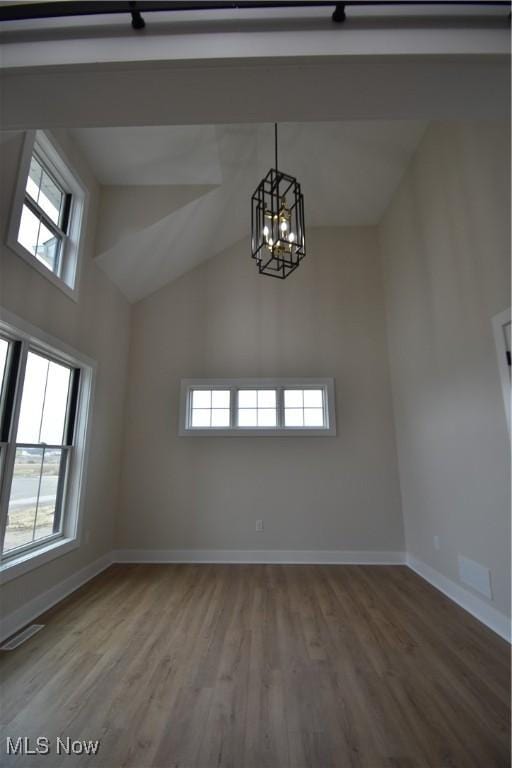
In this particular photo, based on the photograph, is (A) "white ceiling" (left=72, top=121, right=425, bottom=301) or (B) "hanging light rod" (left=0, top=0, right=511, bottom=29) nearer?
(B) "hanging light rod" (left=0, top=0, right=511, bottom=29)

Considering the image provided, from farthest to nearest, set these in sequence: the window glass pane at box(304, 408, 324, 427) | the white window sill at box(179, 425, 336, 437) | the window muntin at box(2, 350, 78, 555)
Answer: the window glass pane at box(304, 408, 324, 427) < the white window sill at box(179, 425, 336, 437) < the window muntin at box(2, 350, 78, 555)

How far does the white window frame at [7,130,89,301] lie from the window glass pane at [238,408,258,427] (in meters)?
2.32

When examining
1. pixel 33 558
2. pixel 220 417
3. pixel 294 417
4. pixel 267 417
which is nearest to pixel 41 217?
pixel 220 417

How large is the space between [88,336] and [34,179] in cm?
145

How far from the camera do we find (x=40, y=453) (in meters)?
2.88

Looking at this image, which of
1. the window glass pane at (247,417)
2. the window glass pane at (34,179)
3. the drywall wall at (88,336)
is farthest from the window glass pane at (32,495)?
the window glass pane at (34,179)

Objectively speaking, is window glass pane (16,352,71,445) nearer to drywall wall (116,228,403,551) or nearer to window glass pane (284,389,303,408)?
drywall wall (116,228,403,551)

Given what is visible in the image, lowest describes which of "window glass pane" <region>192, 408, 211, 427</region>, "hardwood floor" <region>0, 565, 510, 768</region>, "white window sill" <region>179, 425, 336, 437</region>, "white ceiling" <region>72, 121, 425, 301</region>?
"hardwood floor" <region>0, 565, 510, 768</region>

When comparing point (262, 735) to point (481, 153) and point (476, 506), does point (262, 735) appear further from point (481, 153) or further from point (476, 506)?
point (481, 153)

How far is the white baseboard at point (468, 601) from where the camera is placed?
7.70ft

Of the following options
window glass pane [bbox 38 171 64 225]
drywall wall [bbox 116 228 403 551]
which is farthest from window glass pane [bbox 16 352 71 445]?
window glass pane [bbox 38 171 64 225]

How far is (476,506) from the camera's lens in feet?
8.73

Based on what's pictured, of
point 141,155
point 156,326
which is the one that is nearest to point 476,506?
point 156,326

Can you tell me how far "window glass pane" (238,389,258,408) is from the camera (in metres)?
4.36
